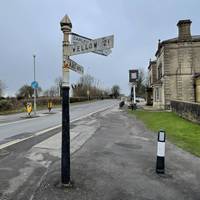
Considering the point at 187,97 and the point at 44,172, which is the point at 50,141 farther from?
the point at 187,97

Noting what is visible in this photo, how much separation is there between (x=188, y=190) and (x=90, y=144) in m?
4.70

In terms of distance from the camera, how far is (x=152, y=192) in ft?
14.5

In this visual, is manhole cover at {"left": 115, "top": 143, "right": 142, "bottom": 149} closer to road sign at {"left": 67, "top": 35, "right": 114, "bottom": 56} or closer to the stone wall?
road sign at {"left": 67, "top": 35, "right": 114, "bottom": 56}

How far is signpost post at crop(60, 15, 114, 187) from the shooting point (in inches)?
182

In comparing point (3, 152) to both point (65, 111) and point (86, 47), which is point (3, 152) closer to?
point (65, 111)

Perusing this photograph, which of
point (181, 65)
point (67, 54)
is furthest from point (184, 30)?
point (67, 54)

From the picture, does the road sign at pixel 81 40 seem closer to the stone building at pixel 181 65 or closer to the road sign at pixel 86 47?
the road sign at pixel 86 47

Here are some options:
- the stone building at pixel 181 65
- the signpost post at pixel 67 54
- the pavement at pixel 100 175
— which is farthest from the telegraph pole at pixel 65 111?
the stone building at pixel 181 65

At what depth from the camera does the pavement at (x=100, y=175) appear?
14.0 feet

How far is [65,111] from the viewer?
15.2ft

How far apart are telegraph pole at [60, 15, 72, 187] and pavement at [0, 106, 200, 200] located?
27cm

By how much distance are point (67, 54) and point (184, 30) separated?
29.3m

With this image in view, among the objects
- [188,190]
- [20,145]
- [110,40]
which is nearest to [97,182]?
[188,190]

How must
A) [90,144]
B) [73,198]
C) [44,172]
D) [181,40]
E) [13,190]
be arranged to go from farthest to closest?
[181,40] < [90,144] < [44,172] < [13,190] < [73,198]
